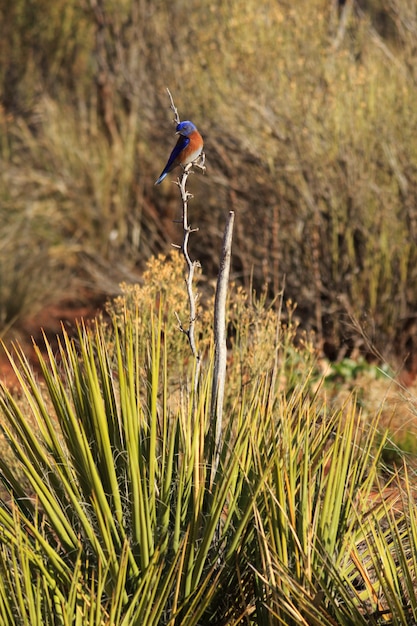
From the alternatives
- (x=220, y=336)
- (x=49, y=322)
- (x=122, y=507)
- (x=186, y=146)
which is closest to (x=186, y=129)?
(x=186, y=146)

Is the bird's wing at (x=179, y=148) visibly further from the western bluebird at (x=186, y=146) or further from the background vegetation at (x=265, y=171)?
the background vegetation at (x=265, y=171)

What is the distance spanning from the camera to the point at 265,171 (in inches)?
274

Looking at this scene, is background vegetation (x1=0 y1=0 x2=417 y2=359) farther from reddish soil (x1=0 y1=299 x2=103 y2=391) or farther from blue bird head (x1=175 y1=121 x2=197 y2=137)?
blue bird head (x1=175 y1=121 x2=197 y2=137)

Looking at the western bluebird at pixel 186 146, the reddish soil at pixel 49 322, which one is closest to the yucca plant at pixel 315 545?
the western bluebird at pixel 186 146

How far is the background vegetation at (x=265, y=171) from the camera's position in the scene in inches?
258

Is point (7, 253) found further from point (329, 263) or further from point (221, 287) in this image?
point (221, 287)

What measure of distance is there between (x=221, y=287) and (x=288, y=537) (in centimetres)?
78

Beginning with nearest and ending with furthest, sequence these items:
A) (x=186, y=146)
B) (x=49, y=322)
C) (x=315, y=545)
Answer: (x=315, y=545) → (x=186, y=146) → (x=49, y=322)

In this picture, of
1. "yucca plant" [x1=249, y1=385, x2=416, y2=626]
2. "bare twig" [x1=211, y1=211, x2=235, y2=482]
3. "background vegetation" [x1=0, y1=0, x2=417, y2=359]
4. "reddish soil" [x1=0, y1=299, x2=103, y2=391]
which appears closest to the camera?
"yucca plant" [x1=249, y1=385, x2=416, y2=626]

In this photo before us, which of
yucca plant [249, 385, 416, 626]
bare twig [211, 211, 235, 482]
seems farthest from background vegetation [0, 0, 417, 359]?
yucca plant [249, 385, 416, 626]

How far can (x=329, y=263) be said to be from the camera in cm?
684

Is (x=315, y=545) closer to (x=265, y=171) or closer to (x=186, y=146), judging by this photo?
(x=186, y=146)

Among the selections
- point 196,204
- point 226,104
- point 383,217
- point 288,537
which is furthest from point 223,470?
point 196,204

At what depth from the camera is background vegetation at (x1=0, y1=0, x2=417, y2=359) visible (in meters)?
6.55
